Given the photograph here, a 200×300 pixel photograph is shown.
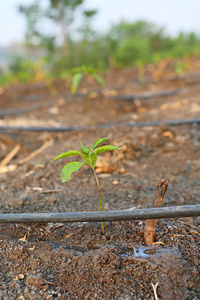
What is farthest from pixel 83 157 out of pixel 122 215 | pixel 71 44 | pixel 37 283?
pixel 71 44

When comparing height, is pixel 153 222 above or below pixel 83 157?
below

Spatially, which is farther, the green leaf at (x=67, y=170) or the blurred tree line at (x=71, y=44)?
the blurred tree line at (x=71, y=44)

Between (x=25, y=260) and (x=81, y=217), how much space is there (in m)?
0.35

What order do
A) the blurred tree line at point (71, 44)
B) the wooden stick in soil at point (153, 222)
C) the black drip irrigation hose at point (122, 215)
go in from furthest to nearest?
the blurred tree line at point (71, 44)
the wooden stick in soil at point (153, 222)
the black drip irrigation hose at point (122, 215)

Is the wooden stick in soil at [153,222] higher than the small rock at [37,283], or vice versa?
the wooden stick in soil at [153,222]

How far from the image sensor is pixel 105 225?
1.42 m

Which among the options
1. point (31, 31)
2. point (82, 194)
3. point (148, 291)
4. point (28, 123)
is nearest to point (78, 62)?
point (31, 31)

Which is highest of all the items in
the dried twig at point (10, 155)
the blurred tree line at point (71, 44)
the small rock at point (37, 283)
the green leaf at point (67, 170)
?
the blurred tree line at point (71, 44)

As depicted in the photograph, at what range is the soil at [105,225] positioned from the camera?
115 centimetres

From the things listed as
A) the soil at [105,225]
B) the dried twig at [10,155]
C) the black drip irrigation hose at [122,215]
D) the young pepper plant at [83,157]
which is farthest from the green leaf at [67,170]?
the dried twig at [10,155]

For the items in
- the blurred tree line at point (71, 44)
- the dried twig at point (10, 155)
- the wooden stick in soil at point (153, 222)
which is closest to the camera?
the wooden stick in soil at point (153, 222)

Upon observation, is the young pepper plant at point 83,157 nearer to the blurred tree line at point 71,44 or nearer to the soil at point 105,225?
the soil at point 105,225

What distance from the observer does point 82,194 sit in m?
1.76

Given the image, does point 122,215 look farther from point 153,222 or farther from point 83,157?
point 83,157
